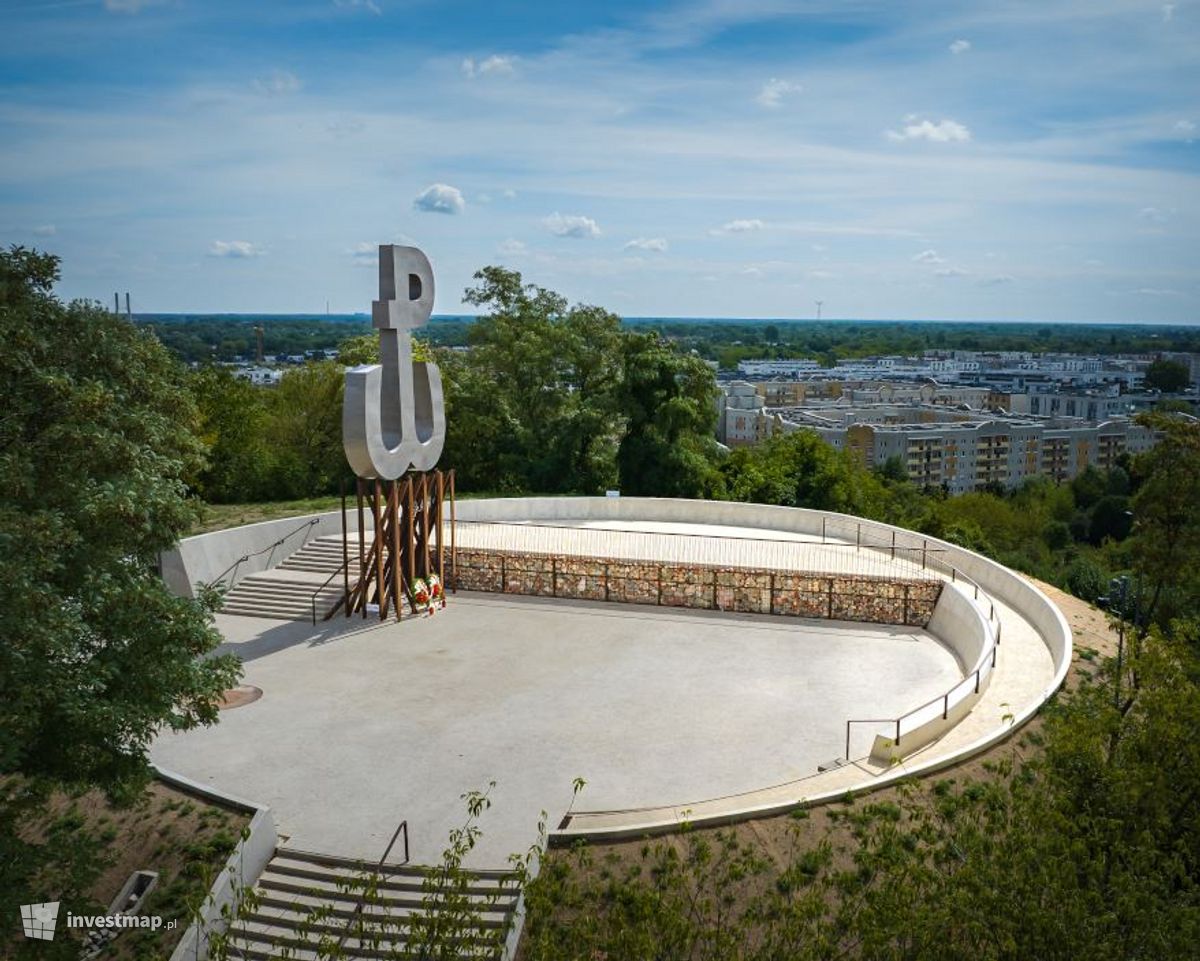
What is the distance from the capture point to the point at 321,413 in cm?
4459

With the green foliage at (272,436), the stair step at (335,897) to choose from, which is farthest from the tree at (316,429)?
the stair step at (335,897)

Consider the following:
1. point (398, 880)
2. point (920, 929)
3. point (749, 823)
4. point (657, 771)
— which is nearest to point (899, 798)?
point (749, 823)

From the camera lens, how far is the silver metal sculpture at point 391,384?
80.7 feet

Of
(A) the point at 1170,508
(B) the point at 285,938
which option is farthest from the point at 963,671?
(B) the point at 285,938

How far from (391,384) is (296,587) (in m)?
6.95

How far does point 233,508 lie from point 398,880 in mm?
23920

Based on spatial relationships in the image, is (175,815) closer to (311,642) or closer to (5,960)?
(5,960)

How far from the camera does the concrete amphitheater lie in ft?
54.9

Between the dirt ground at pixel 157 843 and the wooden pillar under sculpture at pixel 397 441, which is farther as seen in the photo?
the wooden pillar under sculpture at pixel 397 441

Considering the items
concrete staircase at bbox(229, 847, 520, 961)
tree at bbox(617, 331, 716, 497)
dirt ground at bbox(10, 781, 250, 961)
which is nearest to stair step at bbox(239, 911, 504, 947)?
concrete staircase at bbox(229, 847, 520, 961)

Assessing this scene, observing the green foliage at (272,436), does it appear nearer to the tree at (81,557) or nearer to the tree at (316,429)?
the tree at (316,429)

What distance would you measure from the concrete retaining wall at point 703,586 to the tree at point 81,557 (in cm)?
1523

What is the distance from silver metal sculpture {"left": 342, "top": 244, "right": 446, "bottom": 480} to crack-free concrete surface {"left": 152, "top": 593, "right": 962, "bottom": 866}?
4.43 meters

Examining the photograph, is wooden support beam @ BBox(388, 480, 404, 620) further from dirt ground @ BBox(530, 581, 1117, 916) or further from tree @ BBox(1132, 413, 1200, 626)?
tree @ BBox(1132, 413, 1200, 626)
